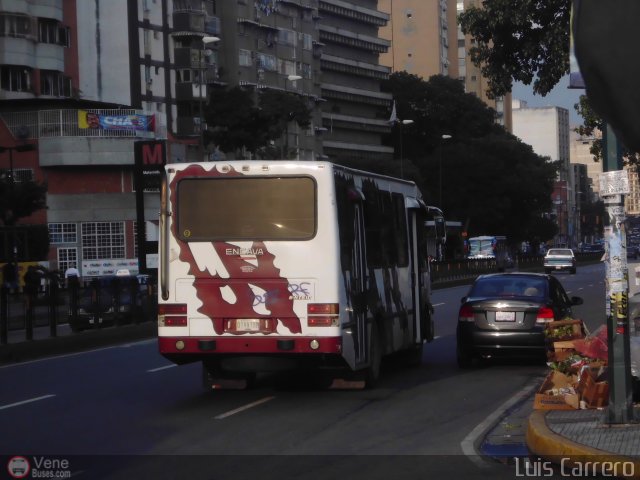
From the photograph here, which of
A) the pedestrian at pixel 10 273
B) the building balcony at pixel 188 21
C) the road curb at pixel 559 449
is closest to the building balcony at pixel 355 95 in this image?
the building balcony at pixel 188 21

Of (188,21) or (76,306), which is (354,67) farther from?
(76,306)

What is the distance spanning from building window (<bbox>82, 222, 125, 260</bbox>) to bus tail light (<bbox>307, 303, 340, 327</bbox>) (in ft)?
177

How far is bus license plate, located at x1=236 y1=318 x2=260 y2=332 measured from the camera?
14.0m

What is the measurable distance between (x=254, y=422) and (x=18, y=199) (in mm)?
46548

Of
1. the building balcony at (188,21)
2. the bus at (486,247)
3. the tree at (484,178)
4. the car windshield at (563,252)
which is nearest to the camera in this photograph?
the car windshield at (563,252)

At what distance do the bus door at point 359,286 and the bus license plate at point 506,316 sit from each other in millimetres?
3208

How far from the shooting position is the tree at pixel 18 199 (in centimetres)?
5472

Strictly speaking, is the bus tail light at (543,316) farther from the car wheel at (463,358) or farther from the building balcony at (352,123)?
the building balcony at (352,123)

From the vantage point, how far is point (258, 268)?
14188 mm

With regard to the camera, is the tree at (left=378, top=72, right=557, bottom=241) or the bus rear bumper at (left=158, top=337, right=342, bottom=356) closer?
the bus rear bumper at (left=158, top=337, right=342, bottom=356)

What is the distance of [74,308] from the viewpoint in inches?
1036

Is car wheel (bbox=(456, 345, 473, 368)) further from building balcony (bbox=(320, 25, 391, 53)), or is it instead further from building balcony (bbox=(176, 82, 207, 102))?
building balcony (bbox=(320, 25, 391, 53))

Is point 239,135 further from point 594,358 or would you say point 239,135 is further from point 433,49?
point 433,49

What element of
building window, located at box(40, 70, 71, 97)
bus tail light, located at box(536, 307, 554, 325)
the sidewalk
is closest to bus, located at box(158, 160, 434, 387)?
the sidewalk
